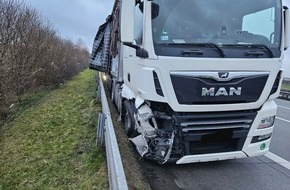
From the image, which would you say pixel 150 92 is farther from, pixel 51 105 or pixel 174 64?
pixel 51 105

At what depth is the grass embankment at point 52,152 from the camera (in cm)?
525

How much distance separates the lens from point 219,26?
17.0 ft

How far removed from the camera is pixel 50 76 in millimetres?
17562

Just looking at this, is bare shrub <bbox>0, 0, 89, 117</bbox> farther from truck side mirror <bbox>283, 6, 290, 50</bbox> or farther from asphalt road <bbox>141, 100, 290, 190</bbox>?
truck side mirror <bbox>283, 6, 290, 50</bbox>

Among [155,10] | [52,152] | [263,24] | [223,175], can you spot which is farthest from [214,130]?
[52,152]

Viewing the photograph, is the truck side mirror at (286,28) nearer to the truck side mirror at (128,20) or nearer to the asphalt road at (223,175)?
the asphalt road at (223,175)

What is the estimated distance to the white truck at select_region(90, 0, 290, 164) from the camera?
4891 millimetres

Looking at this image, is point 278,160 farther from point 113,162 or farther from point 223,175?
point 113,162

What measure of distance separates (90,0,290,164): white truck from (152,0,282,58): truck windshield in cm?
2

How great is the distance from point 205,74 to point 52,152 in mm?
3710

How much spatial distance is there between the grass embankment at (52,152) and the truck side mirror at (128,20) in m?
2.13

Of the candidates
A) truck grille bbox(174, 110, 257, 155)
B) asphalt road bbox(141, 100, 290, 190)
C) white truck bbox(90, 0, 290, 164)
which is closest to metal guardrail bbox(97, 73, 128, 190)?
white truck bbox(90, 0, 290, 164)

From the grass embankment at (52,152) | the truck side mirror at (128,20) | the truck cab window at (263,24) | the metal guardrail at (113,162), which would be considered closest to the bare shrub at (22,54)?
the grass embankment at (52,152)

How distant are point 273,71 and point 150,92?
6.75ft
